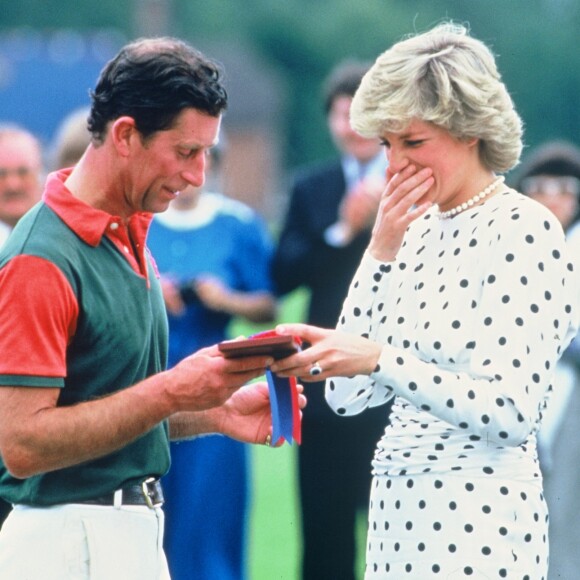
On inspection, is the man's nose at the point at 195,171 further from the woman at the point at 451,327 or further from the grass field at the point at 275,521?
the grass field at the point at 275,521

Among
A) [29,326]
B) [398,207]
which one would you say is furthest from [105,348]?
[398,207]

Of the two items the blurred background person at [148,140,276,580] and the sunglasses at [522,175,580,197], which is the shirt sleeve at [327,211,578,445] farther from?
the sunglasses at [522,175,580,197]

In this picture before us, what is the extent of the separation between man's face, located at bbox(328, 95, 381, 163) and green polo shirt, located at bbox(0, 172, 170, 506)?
3.25 meters

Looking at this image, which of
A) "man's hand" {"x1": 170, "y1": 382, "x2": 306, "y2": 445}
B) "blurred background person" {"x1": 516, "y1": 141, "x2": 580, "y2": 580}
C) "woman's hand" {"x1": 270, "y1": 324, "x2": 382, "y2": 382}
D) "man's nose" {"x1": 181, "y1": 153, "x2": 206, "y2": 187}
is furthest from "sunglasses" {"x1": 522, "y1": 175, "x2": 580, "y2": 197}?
"woman's hand" {"x1": 270, "y1": 324, "x2": 382, "y2": 382}

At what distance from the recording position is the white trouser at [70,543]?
12.0ft

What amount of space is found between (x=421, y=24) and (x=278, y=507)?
51174 mm

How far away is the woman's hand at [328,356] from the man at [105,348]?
111 mm

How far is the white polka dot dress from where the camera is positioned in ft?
12.0

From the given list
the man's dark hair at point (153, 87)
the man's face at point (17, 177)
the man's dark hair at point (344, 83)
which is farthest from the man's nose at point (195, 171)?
the man's dark hair at point (344, 83)

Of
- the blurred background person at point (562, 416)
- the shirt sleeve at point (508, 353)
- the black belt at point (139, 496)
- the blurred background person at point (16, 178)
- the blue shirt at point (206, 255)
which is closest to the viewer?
the shirt sleeve at point (508, 353)

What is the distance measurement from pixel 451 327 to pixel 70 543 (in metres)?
1.19

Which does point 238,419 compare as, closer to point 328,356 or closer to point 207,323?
point 328,356

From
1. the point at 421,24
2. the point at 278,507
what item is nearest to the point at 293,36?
the point at 421,24

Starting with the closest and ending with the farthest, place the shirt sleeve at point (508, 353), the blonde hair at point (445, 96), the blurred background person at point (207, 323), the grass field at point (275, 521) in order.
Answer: the shirt sleeve at point (508, 353) → the blonde hair at point (445, 96) → the blurred background person at point (207, 323) → the grass field at point (275, 521)
